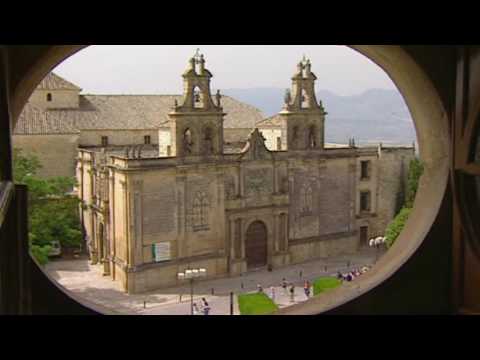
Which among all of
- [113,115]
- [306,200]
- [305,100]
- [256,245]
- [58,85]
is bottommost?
[256,245]

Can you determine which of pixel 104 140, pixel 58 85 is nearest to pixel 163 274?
pixel 104 140

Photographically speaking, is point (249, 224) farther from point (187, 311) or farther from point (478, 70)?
point (478, 70)

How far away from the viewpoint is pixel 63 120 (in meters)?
31.6

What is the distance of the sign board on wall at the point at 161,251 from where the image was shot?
929 inches

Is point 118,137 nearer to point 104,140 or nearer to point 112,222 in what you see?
point 104,140

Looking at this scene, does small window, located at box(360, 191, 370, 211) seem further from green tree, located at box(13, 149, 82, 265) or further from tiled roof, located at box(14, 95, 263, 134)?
green tree, located at box(13, 149, 82, 265)

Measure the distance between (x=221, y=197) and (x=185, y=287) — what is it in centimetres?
389

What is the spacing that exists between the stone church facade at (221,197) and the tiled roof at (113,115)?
9.01 feet

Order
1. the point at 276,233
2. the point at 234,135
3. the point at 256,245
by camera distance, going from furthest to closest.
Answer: the point at 234,135, the point at 276,233, the point at 256,245

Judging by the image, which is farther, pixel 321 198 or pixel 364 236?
pixel 364 236

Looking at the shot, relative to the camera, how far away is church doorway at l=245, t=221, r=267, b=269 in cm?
2603

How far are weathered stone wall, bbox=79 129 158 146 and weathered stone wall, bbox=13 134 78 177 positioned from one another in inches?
21.0

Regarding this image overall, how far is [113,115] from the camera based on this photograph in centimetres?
3212

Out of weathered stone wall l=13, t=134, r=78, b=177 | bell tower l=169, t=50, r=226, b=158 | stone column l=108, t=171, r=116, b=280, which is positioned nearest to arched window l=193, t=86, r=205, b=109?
bell tower l=169, t=50, r=226, b=158
